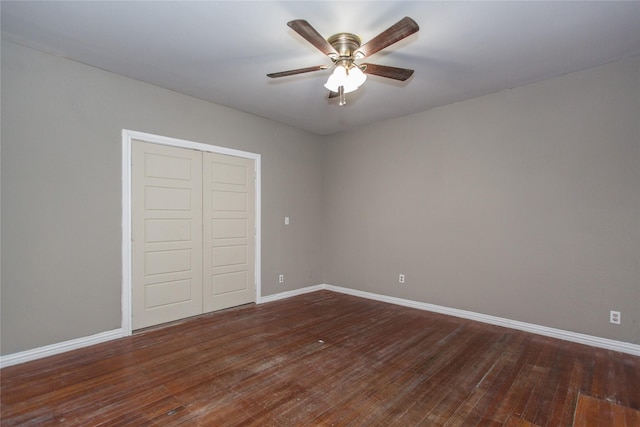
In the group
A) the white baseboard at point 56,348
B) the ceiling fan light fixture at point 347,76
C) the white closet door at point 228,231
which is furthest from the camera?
the white closet door at point 228,231

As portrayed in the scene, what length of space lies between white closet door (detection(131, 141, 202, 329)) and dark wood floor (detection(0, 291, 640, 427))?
0.37 meters

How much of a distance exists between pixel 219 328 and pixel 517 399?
2937 mm

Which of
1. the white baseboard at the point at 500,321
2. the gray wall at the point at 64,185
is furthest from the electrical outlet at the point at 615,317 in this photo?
the gray wall at the point at 64,185

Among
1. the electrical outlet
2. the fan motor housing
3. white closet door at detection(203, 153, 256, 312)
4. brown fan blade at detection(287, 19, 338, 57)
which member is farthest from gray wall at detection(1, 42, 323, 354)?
the electrical outlet

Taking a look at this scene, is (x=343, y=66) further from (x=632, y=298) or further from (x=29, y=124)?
(x=632, y=298)

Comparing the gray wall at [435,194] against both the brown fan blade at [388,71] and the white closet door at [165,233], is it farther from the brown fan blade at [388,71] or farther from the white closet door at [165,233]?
the brown fan blade at [388,71]

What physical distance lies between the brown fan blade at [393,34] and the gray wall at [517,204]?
2.26m

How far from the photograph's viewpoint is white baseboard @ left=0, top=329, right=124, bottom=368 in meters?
2.64

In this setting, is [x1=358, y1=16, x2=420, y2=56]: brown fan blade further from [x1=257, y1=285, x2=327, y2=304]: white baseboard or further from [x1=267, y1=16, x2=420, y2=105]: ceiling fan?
[x1=257, y1=285, x2=327, y2=304]: white baseboard

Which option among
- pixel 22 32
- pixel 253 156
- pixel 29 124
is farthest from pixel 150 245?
pixel 22 32

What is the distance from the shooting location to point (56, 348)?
113 inches

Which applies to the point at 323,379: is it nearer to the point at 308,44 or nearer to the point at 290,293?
the point at 290,293

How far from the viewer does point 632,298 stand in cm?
293

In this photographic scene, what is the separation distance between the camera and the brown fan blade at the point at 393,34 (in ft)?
6.39
